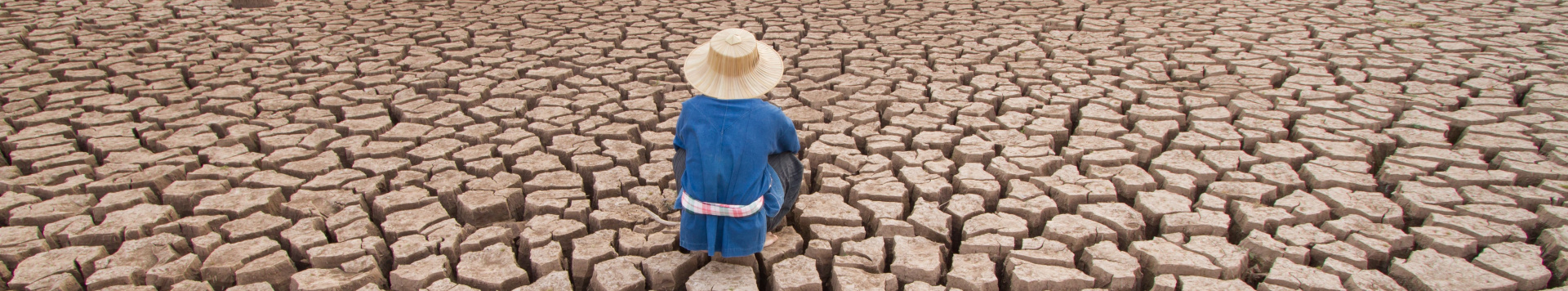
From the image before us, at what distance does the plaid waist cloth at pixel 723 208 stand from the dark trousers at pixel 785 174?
0.14 m

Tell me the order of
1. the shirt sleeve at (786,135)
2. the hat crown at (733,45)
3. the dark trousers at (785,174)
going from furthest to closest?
the dark trousers at (785,174), the shirt sleeve at (786,135), the hat crown at (733,45)

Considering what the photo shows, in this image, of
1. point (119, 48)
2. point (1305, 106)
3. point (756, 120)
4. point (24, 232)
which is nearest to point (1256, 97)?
point (1305, 106)

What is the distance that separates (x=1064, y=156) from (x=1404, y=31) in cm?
360

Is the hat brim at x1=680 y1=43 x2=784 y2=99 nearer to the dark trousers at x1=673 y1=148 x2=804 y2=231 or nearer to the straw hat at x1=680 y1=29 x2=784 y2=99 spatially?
the straw hat at x1=680 y1=29 x2=784 y2=99

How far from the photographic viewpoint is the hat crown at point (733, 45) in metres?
2.26

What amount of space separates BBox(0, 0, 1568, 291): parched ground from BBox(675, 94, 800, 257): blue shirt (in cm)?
14

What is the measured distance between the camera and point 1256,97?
4262mm

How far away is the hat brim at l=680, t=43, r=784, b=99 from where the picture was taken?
2.29 m

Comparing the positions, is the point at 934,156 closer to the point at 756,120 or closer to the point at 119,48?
the point at 756,120

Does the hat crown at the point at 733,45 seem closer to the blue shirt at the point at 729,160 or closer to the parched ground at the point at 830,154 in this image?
the blue shirt at the point at 729,160

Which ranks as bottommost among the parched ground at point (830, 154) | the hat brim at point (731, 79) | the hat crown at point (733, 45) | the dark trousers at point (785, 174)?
the parched ground at point (830, 154)

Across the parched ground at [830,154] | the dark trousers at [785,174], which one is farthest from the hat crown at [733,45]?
the parched ground at [830,154]

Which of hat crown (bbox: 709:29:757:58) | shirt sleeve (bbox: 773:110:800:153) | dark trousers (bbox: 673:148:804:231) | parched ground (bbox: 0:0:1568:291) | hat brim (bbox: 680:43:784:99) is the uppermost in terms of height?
hat crown (bbox: 709:29:757:58)

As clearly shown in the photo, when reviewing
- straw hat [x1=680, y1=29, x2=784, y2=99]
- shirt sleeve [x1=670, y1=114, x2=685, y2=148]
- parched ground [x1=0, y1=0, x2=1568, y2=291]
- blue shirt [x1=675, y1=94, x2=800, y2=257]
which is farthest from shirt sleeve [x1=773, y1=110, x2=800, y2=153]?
parched ground [x1=0, y1=0, x2=1568, y2=291]
